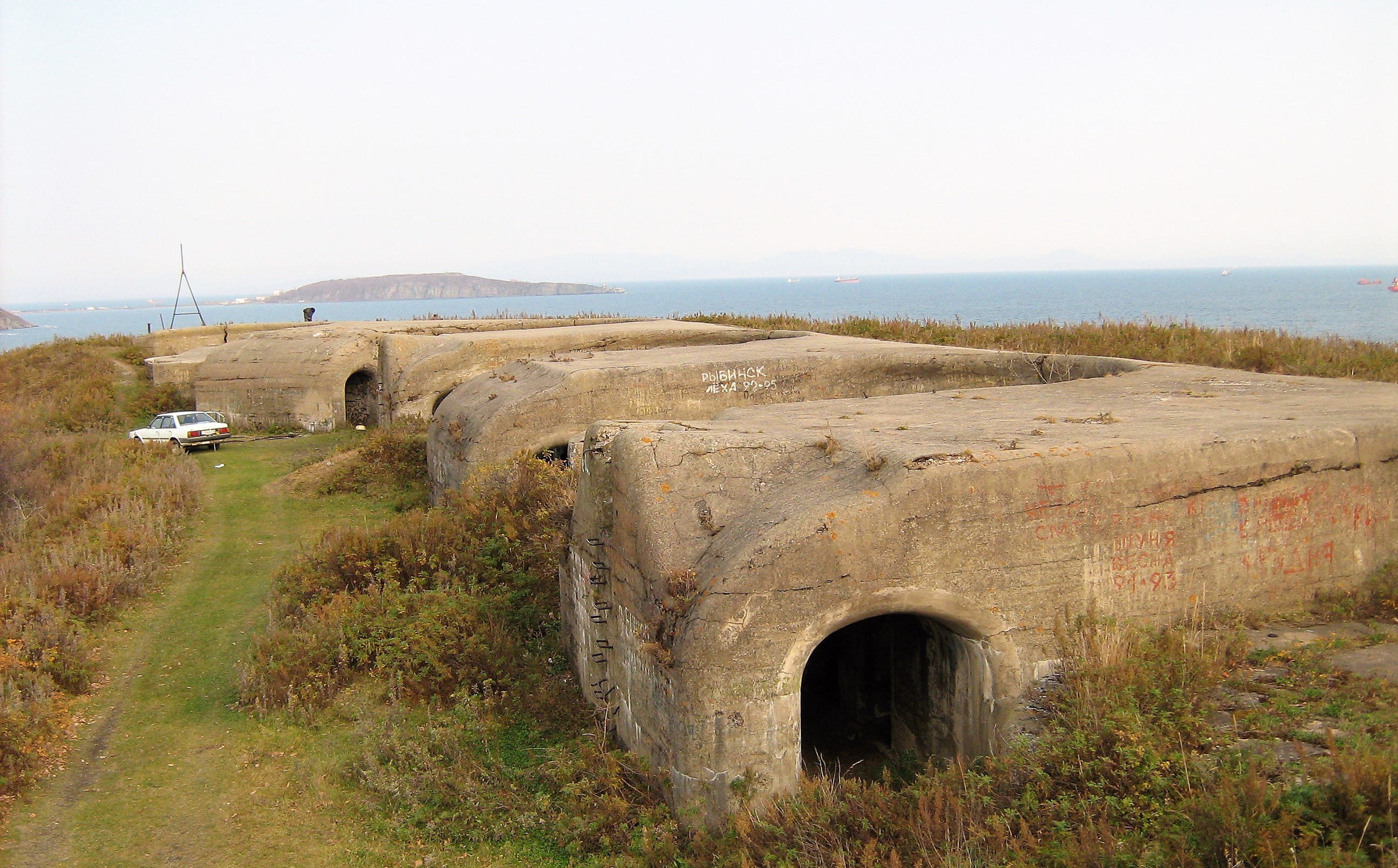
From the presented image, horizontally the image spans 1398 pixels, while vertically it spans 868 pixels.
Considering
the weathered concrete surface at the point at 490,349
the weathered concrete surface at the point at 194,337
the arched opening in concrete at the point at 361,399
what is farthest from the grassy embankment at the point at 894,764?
the weathered concrete surface at the point at 194,337

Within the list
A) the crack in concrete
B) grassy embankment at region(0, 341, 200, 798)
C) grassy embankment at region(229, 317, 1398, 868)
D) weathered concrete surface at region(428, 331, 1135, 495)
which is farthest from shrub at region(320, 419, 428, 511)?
the crack in concrete

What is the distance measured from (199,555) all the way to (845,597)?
10150 mm

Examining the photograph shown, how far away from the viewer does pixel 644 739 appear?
6.87 meters

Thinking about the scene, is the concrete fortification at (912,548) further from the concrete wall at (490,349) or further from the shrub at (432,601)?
the concrete wall at (490,349)

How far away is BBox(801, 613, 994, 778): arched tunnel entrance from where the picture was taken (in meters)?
6.59

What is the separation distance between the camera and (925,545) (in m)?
6.25

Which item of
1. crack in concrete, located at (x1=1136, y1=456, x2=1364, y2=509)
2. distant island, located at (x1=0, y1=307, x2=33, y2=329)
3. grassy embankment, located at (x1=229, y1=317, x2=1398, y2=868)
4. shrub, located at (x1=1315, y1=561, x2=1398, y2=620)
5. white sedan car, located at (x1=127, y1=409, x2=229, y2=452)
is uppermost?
distant island, located at (x1=0, y1=307, x2=33, y2=329)

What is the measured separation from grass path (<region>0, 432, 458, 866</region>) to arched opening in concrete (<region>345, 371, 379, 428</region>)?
454 inches

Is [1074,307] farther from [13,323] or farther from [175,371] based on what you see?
[13,323]

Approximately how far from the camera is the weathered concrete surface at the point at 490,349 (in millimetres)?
17719

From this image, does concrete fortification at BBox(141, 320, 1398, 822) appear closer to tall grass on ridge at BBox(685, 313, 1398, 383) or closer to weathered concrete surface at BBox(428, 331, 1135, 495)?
weathered concrete surface at BBox(428, 331, 1135, 495)

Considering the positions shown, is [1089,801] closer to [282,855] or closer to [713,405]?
[282,855]

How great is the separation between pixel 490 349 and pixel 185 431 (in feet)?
22.1

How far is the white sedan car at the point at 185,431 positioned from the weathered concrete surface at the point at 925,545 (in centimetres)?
1446
